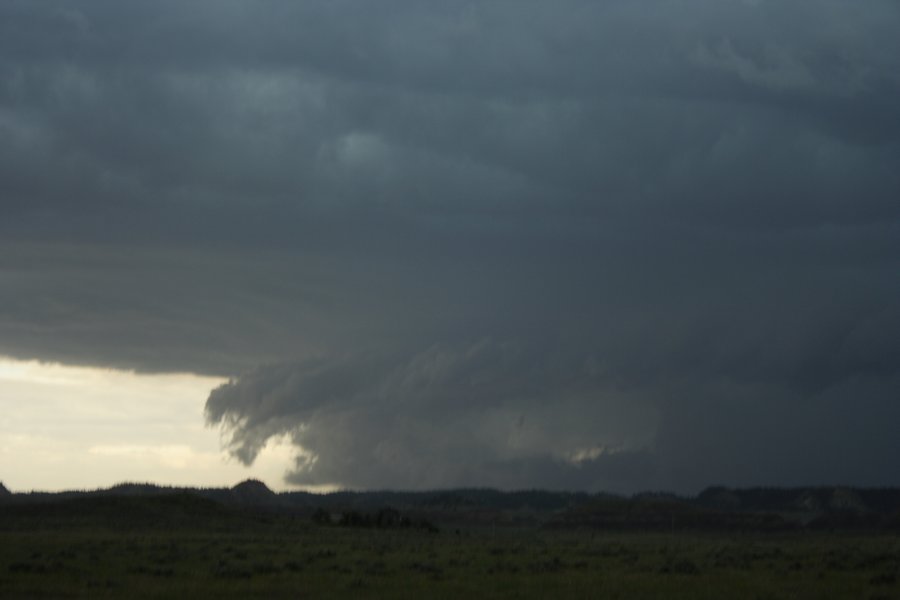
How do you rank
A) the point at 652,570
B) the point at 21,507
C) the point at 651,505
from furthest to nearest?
1. the point at 651,505
2. the point at 21,507
3. the point at 652,570

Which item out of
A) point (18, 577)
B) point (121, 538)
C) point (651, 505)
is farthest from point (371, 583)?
point (651, 505)

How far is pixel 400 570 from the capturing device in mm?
49906

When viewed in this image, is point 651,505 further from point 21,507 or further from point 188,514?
point 21,507

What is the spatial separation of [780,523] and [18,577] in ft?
407

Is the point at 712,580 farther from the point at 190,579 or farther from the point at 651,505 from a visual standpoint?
the point at 651,505

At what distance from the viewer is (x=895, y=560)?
5716 centimetres

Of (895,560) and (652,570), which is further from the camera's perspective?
(895,560)

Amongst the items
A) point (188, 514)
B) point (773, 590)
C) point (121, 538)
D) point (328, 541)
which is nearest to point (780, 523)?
point (188, 514)

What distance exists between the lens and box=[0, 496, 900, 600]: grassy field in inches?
1590

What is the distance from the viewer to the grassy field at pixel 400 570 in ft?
132

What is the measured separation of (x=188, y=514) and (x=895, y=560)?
211ft

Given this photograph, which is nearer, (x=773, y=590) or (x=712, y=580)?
(x=773, y=590)

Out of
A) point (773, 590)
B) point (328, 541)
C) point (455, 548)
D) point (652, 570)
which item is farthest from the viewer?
point (328, 541)

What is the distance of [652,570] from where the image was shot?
166 feet
